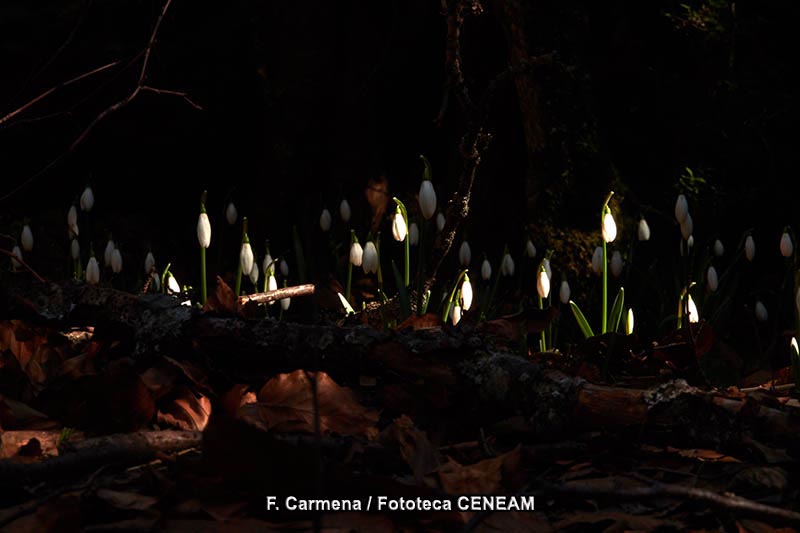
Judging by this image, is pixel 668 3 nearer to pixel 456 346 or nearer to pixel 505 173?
pixel 505 173

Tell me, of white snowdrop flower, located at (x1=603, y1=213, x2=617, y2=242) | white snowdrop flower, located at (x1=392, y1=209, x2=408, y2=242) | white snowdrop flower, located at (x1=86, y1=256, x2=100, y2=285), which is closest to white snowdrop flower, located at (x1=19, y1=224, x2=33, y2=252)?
white snowdrop flower, located at (x1=86, y1=256, x2=100, y2=285)

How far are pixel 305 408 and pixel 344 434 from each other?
92 mm

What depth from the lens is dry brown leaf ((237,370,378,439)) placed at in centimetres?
157

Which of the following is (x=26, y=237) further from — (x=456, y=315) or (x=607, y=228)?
(x=607, y=228)

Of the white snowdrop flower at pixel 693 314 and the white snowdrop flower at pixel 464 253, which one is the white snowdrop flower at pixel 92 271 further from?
the white snowdrop flower at pixel 693 314

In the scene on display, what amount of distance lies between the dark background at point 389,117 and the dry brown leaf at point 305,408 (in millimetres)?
3046

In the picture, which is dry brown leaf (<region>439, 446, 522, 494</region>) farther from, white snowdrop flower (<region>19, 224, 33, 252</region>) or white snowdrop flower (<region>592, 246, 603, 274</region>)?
white snowdrop flower (<region>19, 224, 33, 252</region>)

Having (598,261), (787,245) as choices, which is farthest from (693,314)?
(787,245)

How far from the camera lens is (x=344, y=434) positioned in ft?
5.22

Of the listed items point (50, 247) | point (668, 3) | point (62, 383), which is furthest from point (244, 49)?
point (62, 383)

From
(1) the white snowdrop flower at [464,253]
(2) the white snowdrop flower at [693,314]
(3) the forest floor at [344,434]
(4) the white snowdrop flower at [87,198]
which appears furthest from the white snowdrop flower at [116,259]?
(2) the white snowdrop flower at [693,314]

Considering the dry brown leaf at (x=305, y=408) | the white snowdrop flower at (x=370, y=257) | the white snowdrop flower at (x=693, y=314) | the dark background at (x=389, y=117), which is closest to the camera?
the dry brown leaf at (x=305, y=408)

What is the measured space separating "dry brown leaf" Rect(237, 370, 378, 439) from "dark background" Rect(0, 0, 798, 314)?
3.05m

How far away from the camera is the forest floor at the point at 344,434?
1.19 meters
